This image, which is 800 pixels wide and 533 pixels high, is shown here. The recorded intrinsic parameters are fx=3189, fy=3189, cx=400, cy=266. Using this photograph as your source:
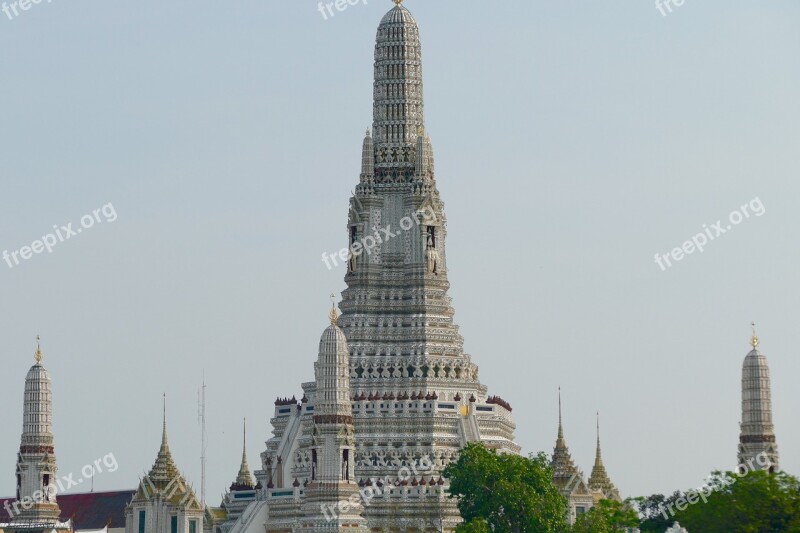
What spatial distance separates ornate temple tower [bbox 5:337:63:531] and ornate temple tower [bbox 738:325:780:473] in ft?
133

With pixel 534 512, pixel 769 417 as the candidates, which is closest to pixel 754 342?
pixel 769 417

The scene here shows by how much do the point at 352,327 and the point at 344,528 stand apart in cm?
2280

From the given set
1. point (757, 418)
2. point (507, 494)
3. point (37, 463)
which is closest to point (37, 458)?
point (37, 463)

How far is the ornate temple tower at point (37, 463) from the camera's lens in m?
186

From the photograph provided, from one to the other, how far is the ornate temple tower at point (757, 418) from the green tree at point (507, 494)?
11379mm

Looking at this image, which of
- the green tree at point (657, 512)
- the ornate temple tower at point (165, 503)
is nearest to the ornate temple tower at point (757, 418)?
the green tree at point (657, 512)

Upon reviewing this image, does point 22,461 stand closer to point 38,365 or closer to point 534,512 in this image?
point 38,365

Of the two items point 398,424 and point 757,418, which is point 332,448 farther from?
point 757,418

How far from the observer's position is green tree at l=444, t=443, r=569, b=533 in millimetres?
180750

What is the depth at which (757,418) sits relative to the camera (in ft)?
612

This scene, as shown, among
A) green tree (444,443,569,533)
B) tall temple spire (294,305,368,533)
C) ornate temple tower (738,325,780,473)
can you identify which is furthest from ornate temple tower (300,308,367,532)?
ornate temple tower (738,325,780,473)

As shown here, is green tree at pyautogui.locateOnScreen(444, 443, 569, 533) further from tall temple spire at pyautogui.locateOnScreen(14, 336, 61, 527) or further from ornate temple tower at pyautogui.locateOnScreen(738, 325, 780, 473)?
tall temple spire at pyautogui.locateOnScreen(14, 336, 61, 527)

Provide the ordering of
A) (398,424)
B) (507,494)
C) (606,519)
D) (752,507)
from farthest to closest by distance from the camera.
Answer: (398,424), (507,494), (606,519), (752,507)

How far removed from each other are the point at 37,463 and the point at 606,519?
112 feet
